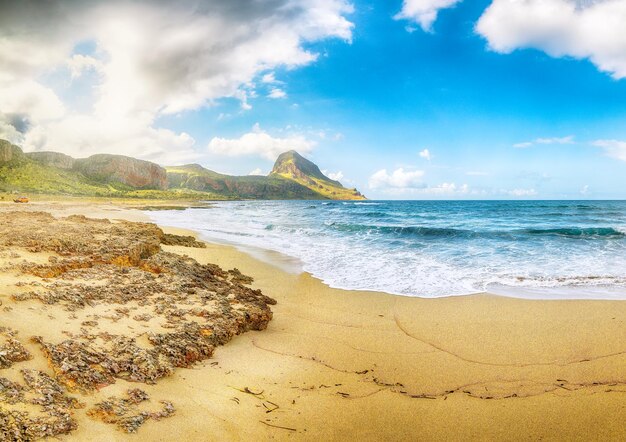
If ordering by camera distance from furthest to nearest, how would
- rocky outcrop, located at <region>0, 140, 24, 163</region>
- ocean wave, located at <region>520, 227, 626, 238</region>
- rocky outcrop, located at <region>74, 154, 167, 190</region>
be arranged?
rocky outcrop, located at <region>74, 154, 167, 190</region>
rocky outcrop, located at <region>0, 140, 24, 163</region>
ocean wave, located at <region>520, 227, 626, 238</region>

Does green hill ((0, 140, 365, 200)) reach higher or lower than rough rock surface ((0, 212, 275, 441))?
higher

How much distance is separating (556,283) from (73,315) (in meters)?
12.9

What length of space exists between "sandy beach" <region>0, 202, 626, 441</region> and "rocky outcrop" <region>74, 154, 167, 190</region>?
183100 mm

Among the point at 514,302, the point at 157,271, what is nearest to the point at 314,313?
the point at 157,271

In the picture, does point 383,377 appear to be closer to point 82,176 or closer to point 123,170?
point 82,176

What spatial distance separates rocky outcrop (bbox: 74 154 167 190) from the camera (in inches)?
6407

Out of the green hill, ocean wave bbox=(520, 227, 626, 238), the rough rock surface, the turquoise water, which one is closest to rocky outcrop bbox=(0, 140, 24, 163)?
the green hill

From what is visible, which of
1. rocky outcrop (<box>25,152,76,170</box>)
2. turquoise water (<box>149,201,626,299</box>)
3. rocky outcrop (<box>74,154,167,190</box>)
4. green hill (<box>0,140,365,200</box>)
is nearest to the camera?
turquoise water (<box>149,201,626,299</box>)

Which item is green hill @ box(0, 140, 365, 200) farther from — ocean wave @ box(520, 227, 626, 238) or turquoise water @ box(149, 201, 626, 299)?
ocean wave @ box(520, 227, 626, 238)

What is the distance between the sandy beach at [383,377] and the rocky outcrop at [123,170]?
183100 mm

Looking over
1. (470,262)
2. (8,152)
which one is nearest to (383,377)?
(470,262)

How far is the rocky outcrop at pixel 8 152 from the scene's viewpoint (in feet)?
337

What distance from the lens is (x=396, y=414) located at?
427 cm

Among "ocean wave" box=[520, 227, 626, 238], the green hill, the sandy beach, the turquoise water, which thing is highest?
the green hill
